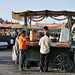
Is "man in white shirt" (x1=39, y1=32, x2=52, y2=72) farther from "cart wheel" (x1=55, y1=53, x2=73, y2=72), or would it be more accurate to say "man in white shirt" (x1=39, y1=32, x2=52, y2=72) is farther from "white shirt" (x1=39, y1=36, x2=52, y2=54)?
"cart wheel" (x1=55, y1=53, x2=73, y2=72)

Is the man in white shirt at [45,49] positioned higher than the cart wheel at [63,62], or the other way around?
the man in white shirt at [45,49]

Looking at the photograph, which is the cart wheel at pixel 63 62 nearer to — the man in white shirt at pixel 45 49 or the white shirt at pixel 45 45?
the man in white shirt at pixel 45 49

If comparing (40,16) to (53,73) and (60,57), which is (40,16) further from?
(53,73)

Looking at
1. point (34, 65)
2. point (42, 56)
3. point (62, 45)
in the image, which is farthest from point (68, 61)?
point (34, 65)

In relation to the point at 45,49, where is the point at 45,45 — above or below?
above

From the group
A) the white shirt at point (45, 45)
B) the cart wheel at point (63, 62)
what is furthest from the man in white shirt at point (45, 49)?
the cart wheel at point (63, 62)

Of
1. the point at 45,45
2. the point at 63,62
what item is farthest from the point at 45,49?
the point at 63,62

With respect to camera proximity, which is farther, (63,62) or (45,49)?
(63,62)

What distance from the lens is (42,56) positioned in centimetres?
621

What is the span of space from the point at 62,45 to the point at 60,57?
1.60ft

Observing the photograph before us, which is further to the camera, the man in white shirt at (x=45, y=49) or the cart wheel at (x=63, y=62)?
the cart wheel at (x=63, y=62)

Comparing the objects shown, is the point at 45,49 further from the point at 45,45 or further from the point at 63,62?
the point at 63,62

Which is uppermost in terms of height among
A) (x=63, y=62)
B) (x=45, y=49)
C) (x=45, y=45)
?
(x=45, y=45)

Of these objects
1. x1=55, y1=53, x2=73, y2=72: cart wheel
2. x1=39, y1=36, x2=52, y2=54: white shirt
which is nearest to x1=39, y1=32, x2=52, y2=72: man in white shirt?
x1=39, y1=36, x2=52, y2=54: white shirt
